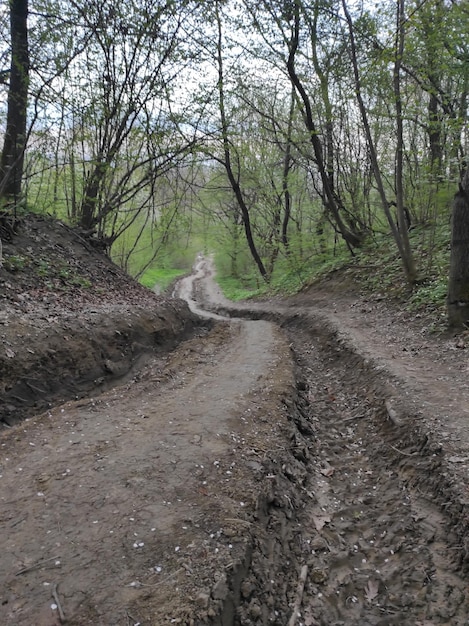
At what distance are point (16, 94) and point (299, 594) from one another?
1040 cm

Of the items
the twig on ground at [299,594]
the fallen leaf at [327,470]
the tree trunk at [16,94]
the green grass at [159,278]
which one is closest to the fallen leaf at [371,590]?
the twig on ground at [299,594]

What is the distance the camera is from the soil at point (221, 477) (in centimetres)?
279

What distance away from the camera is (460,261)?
736cm

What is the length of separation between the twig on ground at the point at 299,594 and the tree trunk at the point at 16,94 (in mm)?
8992

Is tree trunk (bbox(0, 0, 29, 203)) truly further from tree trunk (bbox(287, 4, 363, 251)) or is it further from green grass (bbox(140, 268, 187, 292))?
green grass (bbox(140, 268, 187, 292))

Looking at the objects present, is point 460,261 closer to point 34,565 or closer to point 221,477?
point 221,477

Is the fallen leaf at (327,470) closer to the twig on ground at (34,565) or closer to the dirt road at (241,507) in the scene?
the dirt road at (241,507)

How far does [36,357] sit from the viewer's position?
5.77m

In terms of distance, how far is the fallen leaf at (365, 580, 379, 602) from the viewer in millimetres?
3088

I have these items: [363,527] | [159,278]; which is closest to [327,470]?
[363,527]

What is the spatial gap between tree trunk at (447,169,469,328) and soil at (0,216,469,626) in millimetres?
507

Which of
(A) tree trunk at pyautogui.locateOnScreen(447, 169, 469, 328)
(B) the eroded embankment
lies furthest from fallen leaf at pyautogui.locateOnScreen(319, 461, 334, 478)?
(A) tree trunk at pyautogui.locateOnScreen(447, 169, 469, 328)

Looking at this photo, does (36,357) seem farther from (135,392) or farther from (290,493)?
(290,493)

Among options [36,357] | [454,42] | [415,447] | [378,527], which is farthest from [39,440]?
[454,42]
